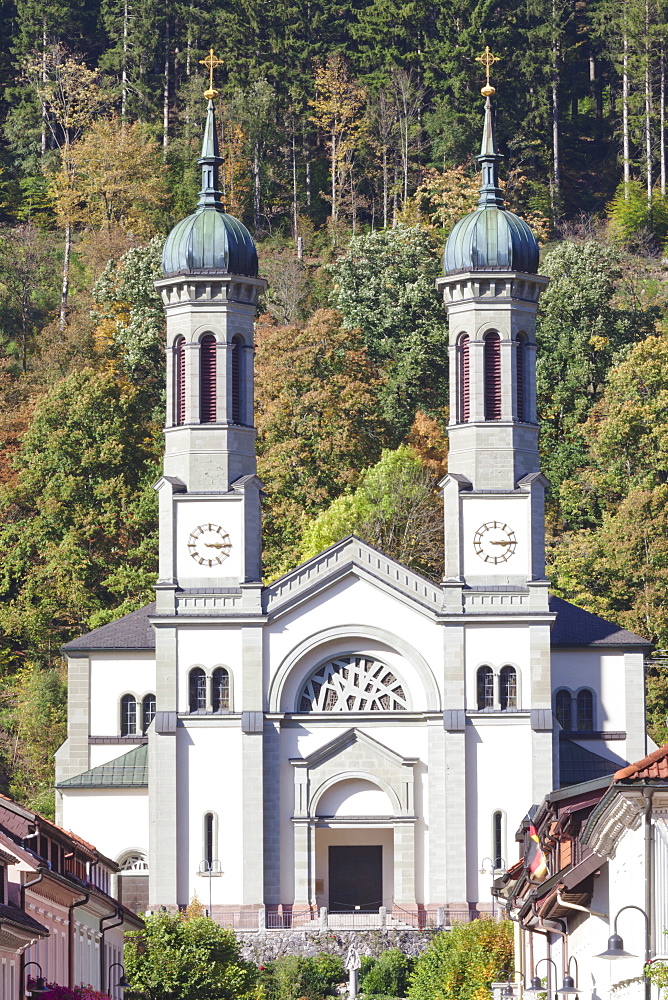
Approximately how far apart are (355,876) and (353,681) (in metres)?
5.22

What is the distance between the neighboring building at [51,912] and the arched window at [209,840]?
1423cm

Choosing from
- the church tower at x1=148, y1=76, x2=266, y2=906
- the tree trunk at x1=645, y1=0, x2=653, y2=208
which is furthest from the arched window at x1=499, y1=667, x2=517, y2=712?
the tree trunk at x1=645, y1=0, x2=653, y2=208

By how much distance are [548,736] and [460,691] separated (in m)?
2.56

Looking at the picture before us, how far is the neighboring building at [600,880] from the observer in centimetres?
3023

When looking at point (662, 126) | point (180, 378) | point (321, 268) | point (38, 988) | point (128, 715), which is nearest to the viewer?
point (38, 988)

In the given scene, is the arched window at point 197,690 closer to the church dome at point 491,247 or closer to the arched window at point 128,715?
the arched window at point 128,715

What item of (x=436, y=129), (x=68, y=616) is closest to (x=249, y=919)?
(x=68, y=616)

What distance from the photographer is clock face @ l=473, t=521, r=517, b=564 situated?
231 feet

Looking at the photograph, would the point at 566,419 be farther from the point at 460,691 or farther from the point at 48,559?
the point at 460,691

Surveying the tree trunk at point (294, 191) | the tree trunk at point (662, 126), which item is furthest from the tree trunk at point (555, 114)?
the tree trunk at point (294, 191)

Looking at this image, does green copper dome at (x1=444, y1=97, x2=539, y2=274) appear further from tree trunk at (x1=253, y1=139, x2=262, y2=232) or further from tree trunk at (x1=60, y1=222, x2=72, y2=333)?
tree trunk at (x1=253, y1=139, x2=262, y2=232)

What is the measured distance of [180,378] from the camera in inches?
2827

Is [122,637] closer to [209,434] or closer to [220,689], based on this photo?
[220,689]

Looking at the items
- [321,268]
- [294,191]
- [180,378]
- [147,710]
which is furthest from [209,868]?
[294,191]
